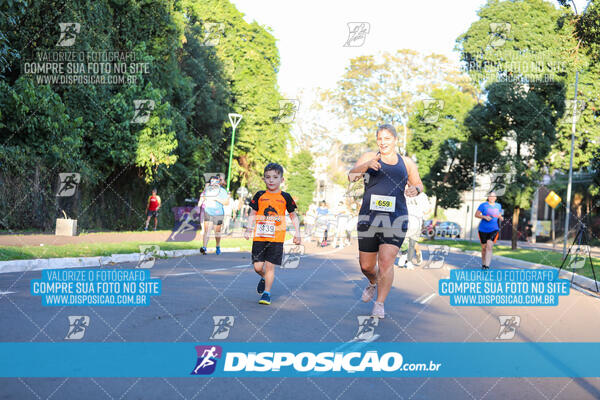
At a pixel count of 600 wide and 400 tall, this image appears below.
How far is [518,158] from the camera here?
1231 inches

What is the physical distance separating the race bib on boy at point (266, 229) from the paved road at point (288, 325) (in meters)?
0.84

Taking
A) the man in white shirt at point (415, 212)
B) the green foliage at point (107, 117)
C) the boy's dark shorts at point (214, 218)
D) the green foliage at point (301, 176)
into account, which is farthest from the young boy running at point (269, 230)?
the green foliage at point (301, 176)

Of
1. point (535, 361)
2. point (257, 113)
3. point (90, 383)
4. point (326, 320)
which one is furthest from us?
point (257, 113)

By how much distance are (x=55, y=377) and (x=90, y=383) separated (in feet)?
0.86

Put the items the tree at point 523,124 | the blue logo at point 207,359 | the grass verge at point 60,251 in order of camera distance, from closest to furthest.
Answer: the blue logo at point 207,359 < the grass verge at point 60,251 < the tree at point 523,124

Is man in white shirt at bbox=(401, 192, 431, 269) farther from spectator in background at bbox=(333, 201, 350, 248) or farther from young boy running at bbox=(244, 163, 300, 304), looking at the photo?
spectator in background at bbox=(333, 201, 350, 248)

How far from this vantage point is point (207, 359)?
444cm

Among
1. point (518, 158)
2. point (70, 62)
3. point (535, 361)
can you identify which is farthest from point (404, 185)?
point (518, 158)

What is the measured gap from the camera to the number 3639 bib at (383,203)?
667 cm

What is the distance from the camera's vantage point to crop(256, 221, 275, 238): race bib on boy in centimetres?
774

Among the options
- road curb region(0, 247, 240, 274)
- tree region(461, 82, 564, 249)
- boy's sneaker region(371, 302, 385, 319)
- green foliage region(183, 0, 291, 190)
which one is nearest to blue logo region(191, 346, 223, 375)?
boy's sneaker region(371, 302, 385, 319)

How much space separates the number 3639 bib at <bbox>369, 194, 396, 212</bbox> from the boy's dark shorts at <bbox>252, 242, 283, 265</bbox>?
1535 millimetres

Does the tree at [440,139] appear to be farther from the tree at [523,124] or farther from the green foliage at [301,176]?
the green foliage at [301,176]

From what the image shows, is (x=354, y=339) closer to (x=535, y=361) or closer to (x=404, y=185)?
(x=535, y=361)
